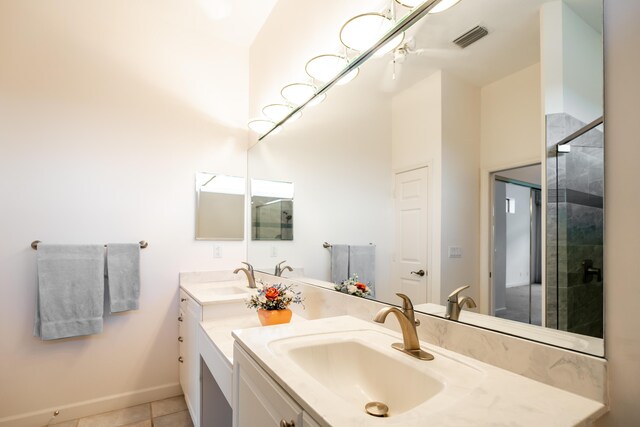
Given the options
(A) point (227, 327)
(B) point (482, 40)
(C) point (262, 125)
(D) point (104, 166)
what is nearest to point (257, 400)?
Result: (A) point (227, 327)

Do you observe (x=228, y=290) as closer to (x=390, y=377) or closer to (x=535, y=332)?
(x=390, y=377)

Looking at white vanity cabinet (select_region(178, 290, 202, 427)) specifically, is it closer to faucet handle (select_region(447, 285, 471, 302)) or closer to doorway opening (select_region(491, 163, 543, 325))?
→ faucet handle (select_region(447, 285, 471, 302))

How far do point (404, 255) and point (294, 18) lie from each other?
1838 millimetres

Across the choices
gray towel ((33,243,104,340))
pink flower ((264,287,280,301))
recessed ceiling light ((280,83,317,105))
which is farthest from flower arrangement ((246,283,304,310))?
gray towel ((33,243,104,340))

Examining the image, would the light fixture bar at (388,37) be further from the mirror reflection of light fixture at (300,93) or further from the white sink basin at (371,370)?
the white sink basin at (371,370)

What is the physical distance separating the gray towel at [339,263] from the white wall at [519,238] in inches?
32.2

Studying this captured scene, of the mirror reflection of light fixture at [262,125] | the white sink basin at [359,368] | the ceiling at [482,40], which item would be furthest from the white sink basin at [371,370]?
the mirror reflection of light fixture at [262,125]

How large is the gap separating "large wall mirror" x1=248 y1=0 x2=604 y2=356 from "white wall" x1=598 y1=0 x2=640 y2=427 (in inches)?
0.9

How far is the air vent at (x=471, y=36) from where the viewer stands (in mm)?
1008

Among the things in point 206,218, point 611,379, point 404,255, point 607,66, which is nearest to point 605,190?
point 607,66

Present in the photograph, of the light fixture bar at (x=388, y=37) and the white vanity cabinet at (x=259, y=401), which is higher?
the light fixture bar at (x=388, y=37)

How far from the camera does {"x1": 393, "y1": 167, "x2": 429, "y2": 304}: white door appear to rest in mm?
1217

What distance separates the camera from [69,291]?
2098 mm

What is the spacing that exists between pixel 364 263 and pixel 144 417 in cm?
195
